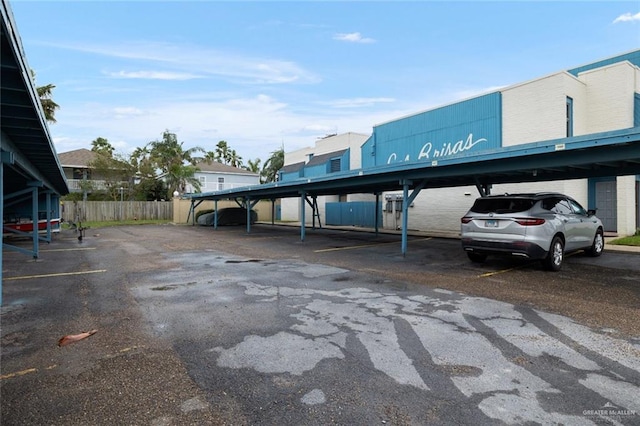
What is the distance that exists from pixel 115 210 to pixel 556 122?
33.8 metres

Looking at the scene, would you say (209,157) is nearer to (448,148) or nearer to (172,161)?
(172,161)

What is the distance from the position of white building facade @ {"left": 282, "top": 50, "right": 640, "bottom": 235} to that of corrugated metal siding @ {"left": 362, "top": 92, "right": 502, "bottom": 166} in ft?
0.17

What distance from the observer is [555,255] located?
844 centimetres

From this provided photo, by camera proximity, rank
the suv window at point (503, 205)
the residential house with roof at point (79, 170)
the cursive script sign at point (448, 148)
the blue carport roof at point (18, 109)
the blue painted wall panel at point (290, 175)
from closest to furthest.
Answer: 1. the blue carport roof at point (18, 109)
2. the suv window at point (503, 205)
3. the cursive script sign at point (448, 148)
4. the blue painted wall panel at point (290, 175)
5. the residential house with roof at point (79, 170)

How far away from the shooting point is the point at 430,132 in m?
21.8

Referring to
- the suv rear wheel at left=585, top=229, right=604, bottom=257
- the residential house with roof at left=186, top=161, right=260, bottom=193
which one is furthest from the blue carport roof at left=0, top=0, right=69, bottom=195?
the residential house with roof at left=186, top=161, right=260, bottom=193

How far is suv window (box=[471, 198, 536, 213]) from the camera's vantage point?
8211mm

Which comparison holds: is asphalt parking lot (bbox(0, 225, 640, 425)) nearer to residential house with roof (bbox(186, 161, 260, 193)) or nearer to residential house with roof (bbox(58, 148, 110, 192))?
residential house with roof (bbox(58, 148, 110, 192))

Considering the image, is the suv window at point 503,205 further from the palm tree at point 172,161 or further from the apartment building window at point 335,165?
the palm tree at point 172,161

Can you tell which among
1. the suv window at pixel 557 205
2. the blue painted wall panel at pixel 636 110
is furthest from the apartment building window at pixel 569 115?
the suv window at pixel 557 205

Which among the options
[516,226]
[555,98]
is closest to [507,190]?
[555,98]

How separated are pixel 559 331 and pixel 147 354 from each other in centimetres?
487

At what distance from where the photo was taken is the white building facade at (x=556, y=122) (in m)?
16.2

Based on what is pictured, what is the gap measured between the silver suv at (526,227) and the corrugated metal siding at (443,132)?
8.53m
